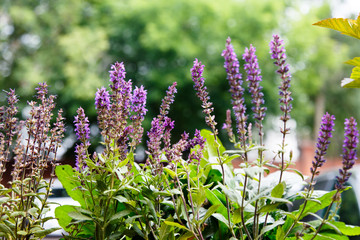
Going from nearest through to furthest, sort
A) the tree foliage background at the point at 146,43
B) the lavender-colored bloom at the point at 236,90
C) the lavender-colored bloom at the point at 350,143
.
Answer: the lavender-colored bloom at the point at 350,143 < the lavender-colored bloom at the point at 236,90 < the tree foliage background at the point at 146,43

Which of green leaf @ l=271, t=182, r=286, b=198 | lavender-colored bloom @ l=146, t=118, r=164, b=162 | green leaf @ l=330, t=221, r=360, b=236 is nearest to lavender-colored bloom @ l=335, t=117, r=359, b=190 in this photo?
green leaf @ l=271, t=182, r=286, b=198

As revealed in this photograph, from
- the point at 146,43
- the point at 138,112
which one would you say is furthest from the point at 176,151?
the point at 146,43

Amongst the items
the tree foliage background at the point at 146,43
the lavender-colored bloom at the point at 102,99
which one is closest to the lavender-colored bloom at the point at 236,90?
the lavender-colored bloom at the point at 102,99

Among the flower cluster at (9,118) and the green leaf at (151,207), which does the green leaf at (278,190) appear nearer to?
the green leaf at (151,207)

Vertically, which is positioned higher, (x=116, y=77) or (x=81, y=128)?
(x=116, y=77)

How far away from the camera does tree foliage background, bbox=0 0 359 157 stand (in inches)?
607

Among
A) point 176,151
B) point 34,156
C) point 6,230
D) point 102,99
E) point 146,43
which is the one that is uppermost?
point 146,43

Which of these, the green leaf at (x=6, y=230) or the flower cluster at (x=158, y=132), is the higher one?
the flower cluster at (x=158, y=132)

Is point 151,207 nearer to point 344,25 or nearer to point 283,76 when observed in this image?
point 283,76

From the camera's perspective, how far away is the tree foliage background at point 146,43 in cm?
1541

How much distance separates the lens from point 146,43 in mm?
15688

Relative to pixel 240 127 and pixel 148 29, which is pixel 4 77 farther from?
pixel 240 127

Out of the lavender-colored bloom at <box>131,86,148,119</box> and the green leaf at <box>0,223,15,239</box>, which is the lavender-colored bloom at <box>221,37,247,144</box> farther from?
the green leaf at <box>0,223,15,239</box>

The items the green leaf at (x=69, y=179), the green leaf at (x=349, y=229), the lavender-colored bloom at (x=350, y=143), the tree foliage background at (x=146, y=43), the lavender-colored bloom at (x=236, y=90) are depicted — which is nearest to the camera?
the lavender-colored bloom at (x=350, y=143)
